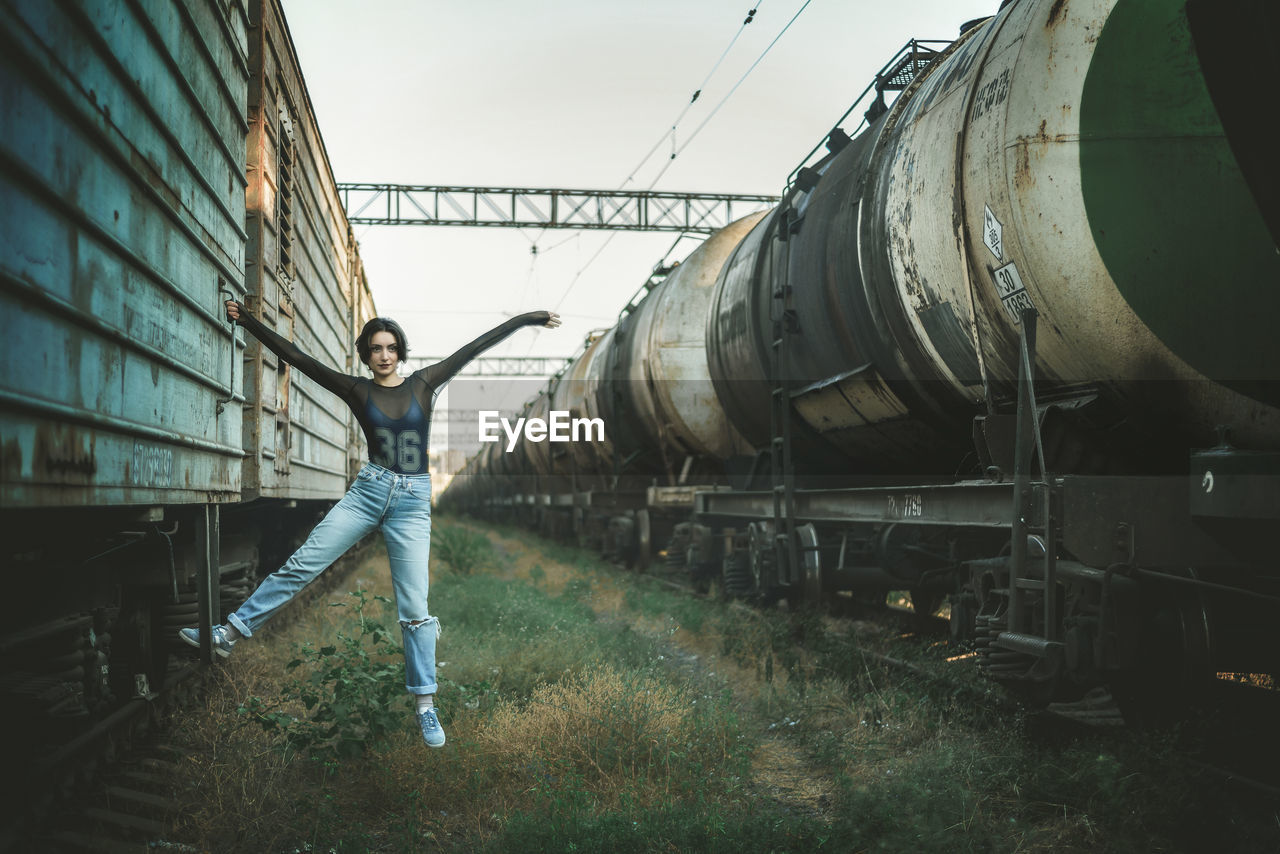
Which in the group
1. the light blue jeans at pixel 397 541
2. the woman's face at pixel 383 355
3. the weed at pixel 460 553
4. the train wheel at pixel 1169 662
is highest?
the woman's face at pixel 383 355

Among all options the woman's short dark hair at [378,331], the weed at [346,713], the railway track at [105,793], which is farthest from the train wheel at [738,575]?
Answer: the woman's short dark hair at [378,331]

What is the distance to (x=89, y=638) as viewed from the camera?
3.88 metres

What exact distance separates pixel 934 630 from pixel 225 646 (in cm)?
580

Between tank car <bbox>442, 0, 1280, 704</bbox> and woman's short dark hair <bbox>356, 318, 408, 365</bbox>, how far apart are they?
2.60 metres

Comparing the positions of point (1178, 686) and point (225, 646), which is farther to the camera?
point (1178, 686)

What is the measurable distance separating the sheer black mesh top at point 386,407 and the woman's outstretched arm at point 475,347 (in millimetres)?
40

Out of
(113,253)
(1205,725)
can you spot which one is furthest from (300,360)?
(1205,725)

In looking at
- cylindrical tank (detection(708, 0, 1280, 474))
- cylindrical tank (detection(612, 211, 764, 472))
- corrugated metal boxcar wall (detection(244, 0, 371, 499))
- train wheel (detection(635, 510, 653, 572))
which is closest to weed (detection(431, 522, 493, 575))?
train wheel (detection(635, 510, 653, 572))

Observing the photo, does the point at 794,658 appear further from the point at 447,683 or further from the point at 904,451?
the point at 447,683

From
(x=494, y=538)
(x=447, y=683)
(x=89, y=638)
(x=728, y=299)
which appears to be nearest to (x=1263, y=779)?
(x=447, y=683)

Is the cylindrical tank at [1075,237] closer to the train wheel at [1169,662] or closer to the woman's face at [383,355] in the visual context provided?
the train wheel at [1169,662]

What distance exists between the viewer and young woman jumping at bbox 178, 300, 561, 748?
12.1 ft

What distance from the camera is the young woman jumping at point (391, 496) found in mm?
3697

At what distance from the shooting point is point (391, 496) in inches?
148
